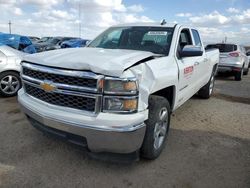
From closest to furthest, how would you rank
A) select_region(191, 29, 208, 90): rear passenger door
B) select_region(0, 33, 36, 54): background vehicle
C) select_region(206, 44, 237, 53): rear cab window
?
select_region(191, 29, 208, 90): rear passenger door → select_region(206, 44, 237, 53): rear cab window → select_region(0, 33, 36, 54): background vehicle

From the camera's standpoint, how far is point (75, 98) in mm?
2855

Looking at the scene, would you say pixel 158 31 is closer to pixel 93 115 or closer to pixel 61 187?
pixel 93 115

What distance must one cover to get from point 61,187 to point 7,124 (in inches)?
89.4

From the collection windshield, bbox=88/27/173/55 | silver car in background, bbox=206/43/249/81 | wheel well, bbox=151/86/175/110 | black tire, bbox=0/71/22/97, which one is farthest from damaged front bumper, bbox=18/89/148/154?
silver car in background, bbox=206/43/249/81

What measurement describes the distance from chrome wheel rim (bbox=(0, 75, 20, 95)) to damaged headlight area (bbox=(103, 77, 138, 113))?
445 centimetres

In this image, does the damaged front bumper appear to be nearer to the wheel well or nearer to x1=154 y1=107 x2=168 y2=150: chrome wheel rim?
x1=154 y1=107 x2=168 y2=150: chrome wheel rim

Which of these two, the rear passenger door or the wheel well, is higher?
the rear passenger door

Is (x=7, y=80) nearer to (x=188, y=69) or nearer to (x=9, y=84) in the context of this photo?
(x=9, y=84)

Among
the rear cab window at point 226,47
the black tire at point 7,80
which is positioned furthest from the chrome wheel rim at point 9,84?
the rear cab window at point 226,47

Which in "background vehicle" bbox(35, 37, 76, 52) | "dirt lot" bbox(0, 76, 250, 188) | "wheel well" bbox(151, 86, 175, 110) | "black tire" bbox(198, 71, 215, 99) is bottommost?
"dirt lot" bbox(0, 76, 250, 188)

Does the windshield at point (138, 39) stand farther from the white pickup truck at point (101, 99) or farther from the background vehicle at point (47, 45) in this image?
the background vehicle at point (47, 45)

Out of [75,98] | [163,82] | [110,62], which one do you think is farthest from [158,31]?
[75,98]

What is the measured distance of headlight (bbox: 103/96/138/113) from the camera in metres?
2.71

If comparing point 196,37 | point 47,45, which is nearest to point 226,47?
point 196,37
